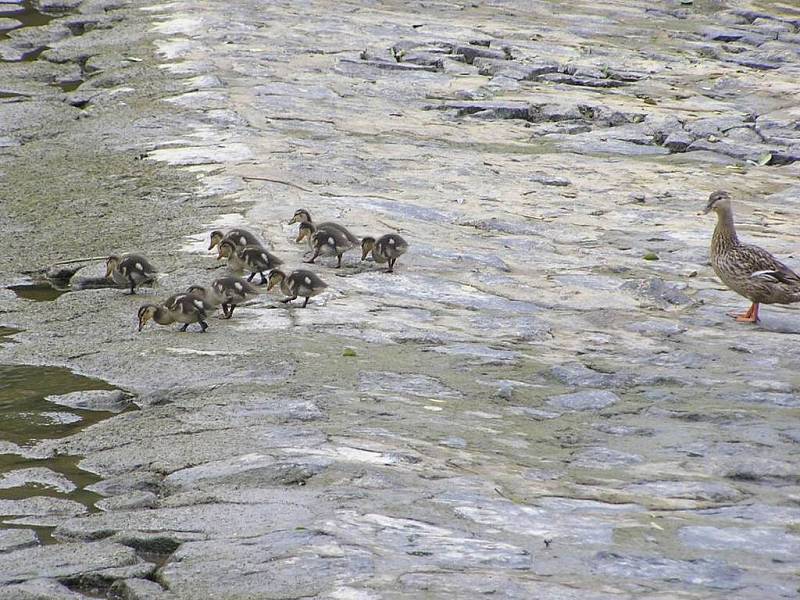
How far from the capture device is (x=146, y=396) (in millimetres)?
6859

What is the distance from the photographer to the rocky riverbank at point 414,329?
4.98 m

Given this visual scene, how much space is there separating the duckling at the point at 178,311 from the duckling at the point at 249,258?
2.94ft

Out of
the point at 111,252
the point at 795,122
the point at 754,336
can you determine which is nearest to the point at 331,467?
the point at 754,336

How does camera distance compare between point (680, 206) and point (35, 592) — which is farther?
point (680, 206)

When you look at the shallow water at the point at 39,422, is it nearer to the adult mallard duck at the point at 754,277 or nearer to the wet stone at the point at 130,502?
the wet stone at the point at 130,502

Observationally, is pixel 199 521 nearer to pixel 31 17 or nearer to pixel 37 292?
pixel 37 292

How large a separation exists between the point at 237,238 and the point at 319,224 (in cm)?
77

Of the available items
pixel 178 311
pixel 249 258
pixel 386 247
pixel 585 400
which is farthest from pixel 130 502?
pixel 386 247

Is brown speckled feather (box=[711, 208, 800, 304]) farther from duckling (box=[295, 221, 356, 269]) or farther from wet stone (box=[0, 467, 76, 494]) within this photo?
wet stone (box=[0, 467, 76, 494])

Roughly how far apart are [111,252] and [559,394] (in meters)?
3.92

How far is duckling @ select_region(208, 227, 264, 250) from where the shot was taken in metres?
8.96

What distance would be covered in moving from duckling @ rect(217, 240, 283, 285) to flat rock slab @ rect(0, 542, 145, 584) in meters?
3.88

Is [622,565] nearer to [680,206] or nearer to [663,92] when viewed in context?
[680,206]

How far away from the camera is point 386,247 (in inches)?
356
